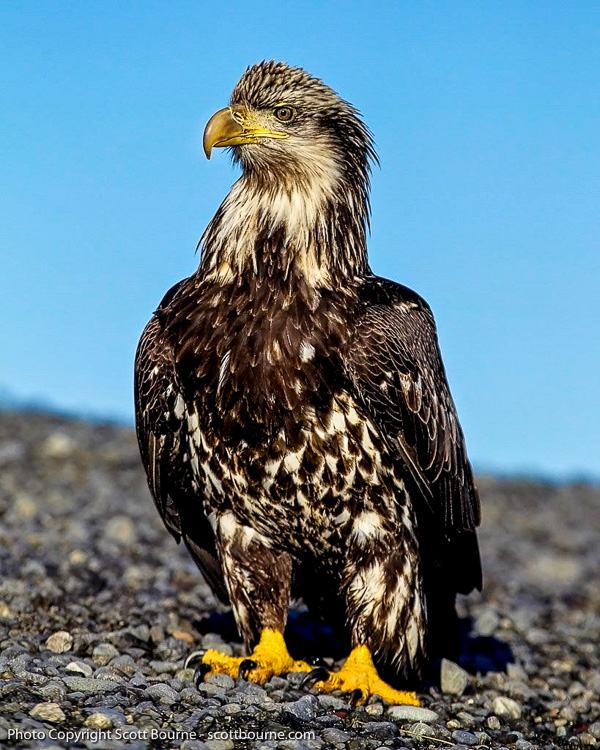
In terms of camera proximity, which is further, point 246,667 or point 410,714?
point 246,667

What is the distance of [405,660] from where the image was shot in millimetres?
7609

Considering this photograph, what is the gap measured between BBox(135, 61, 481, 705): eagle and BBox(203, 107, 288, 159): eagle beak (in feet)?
0.04

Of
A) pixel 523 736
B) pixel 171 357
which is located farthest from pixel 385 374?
pixel 523 736

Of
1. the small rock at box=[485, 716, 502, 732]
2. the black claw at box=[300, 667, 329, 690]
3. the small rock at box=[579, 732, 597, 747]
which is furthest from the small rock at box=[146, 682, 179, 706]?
the small rock at box=[579, 732, 597, 747]

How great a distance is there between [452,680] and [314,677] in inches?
54.2

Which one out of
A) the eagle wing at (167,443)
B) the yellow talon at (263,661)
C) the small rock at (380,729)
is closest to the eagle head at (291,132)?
the eagle wing at (167,443)

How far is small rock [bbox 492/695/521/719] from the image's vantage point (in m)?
7.82

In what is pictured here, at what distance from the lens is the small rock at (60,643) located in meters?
7.56

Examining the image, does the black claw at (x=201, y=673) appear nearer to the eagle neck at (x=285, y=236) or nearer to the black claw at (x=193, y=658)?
the black claw at (x=193, y=658)

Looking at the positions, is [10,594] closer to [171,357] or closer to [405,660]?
[171,357]

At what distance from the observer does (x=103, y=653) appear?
755 centimetres

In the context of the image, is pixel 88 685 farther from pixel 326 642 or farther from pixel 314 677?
pixel 326 642

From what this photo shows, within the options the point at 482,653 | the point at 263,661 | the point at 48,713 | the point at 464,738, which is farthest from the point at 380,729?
the point at 482,653

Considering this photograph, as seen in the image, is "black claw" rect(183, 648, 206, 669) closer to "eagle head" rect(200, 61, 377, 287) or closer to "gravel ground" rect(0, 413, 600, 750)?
"gravel ground" rect(0, 413, 600, 750)
